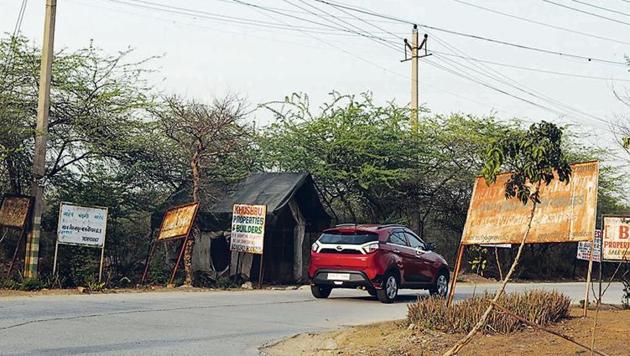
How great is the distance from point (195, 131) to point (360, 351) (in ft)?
46.4

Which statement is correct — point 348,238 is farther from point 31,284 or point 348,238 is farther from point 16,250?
point 16,250

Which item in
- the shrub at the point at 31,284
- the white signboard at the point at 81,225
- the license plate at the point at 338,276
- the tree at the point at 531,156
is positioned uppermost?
the tree at the point at 531,156

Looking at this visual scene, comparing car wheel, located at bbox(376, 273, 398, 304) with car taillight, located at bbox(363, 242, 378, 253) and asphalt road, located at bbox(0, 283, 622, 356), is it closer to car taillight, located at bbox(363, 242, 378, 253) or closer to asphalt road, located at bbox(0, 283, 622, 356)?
asphalt road, located at bbox(0, 283, 622, 356)

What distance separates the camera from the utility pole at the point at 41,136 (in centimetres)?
1988

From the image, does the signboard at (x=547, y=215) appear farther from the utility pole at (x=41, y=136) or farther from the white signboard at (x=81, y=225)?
the utility pole at (x=41, y=136)

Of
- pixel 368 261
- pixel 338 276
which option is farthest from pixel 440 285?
pixel 338 276

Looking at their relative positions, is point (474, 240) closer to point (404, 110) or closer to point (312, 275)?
point (312, 275)

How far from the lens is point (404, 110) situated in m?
32.6

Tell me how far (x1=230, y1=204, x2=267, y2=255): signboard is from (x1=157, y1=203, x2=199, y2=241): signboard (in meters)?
1.97

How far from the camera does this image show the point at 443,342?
10883 mm

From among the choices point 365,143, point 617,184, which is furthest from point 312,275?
point 617,184

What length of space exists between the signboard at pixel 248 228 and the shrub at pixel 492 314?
454 inches

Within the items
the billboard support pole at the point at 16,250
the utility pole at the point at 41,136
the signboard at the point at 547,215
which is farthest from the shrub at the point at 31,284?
the signboard at the point at 547,215

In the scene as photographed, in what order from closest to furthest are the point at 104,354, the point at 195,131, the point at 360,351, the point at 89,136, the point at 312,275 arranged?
the point at 104,354
the point at 360,351
the point at 312,275
the point at 89,136
the point at 195,131
